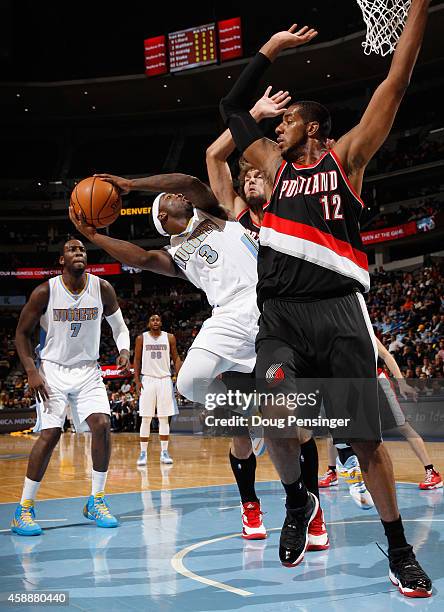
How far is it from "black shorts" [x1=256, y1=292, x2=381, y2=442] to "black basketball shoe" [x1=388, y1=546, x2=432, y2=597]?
0.57 m

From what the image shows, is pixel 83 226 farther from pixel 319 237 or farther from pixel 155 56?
pixel 155 56

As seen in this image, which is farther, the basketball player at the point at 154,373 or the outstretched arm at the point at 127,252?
the basketball player at the point at 154,373

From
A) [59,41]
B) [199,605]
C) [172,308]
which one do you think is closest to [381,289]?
[172,308]

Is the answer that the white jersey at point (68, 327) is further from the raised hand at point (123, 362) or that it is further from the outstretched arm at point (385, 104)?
the outstretched arm at point (385, 104)

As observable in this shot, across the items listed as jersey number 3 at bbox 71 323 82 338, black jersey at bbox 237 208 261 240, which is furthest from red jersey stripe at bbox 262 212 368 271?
jersey number 3 at bbox 71 323 82 338

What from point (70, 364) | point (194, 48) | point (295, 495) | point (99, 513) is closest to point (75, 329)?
point (70, 364)

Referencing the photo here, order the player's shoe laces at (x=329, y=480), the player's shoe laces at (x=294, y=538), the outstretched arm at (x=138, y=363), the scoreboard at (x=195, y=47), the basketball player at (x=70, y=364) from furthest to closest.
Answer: the scoreboard at (x=195, y=47)
the outstretched arm at (x=138, y=363)
the player's shoe laces at (x=329, y=480)
the basketball player at (x=70, y=364)
the player's shoe laces at (x=294, y=538)

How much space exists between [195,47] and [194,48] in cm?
6

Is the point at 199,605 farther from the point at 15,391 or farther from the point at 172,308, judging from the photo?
the point at 172,308

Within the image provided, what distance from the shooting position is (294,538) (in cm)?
344

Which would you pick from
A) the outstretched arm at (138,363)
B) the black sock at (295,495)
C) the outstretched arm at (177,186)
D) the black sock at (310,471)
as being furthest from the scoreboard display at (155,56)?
the black sock at (295,495)

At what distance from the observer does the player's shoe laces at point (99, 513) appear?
5.53 meters

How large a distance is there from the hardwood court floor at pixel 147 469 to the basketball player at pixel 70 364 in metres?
1.85

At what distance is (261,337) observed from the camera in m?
3.49
